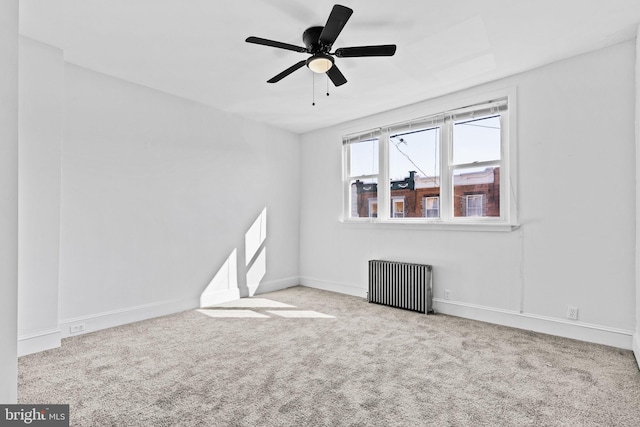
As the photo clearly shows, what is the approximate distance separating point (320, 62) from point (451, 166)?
88.6 inches

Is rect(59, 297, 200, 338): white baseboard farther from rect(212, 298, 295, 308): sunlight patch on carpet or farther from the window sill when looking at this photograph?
the window sill

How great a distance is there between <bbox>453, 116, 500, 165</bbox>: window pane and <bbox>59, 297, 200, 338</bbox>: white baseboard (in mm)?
3823

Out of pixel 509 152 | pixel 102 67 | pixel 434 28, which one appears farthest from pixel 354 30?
pixel 102 67

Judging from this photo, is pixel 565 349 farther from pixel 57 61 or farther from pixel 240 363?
pixel 57 61

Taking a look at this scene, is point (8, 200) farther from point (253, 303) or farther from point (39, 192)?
point (253, 303)

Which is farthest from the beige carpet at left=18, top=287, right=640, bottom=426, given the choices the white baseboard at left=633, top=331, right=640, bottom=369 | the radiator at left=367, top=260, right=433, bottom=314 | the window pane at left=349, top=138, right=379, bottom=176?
the window pane at left=349, top=138, right=379, bottom=176

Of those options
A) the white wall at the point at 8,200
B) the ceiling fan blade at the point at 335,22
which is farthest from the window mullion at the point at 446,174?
the white wall at the point at 8,200

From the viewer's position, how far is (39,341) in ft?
9.48

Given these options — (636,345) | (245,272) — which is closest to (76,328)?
(245,272)

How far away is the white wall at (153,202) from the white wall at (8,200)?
3.12m

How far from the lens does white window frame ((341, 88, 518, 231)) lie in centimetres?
356

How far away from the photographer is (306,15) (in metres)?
2.51

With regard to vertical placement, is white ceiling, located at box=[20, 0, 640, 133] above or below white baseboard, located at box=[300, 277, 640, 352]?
above

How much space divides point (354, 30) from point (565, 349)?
330cm
